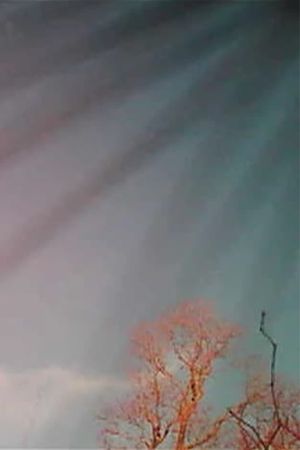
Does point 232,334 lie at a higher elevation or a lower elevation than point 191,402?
higher

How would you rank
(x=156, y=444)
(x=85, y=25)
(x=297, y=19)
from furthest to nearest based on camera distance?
(x=156, y=444) → (x=85, y=25) → (x=297, y=19)

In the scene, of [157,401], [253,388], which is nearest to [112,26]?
[253,388]

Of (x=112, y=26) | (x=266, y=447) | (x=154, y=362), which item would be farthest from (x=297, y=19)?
(x=154, y=362)

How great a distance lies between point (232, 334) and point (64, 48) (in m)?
3.26

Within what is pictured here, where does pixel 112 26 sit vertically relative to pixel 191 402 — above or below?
above

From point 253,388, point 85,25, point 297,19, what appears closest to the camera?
point 297,19

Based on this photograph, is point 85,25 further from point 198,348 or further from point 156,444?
point 156,444

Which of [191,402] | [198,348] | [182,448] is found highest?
[198,348]

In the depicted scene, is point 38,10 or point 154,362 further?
point 154,362

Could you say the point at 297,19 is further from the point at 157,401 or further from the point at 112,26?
the point at 157,401

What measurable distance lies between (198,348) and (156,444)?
0.90 m

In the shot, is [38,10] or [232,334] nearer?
[38,10]

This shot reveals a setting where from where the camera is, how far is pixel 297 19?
2760 mm

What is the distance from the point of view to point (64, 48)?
3.45 meters
